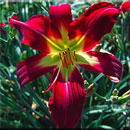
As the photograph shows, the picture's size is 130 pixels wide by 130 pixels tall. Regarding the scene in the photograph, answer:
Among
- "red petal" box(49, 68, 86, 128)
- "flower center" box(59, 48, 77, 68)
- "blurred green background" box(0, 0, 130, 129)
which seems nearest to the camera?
"red petal" box(49, 68, 86, 128)

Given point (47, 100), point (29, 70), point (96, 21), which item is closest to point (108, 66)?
point (96, 21)

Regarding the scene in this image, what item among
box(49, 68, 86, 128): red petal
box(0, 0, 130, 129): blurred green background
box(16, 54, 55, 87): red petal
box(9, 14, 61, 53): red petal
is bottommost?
box(0, 0, 130, 129): blurred green background

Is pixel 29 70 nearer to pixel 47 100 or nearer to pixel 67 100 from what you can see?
pixel 67 100

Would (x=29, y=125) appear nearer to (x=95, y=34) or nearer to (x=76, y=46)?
(x=76, y=46)

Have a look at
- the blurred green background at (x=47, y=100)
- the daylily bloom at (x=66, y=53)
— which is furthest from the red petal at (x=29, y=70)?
the blurred green background at (x=47, y=100)

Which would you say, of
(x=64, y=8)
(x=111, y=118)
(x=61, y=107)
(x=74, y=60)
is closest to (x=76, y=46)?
(x=74, y=60)

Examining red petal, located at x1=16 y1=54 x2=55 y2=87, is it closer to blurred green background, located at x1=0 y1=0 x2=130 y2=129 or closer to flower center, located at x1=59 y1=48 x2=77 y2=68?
flower center, located at x1=59 y1=48 x2=77 y2=68

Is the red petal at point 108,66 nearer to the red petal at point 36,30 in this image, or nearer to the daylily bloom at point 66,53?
the daylily bloom at point 66,53

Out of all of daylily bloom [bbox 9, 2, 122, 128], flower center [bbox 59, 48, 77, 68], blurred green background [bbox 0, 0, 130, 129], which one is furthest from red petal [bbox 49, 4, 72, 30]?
blurred green background [bbox 0, 0, 130, 129]

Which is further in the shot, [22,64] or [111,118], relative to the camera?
[111,118]
